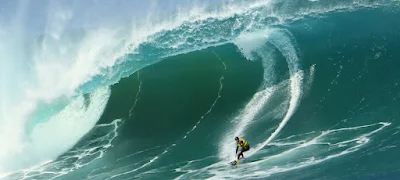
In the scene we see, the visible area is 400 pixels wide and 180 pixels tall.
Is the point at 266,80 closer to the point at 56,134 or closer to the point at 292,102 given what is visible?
the point at 292,102

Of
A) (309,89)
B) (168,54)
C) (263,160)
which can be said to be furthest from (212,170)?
(168,54)

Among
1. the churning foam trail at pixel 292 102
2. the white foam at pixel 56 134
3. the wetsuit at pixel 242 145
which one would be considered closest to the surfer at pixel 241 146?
the wetsuit at pixel 242 145

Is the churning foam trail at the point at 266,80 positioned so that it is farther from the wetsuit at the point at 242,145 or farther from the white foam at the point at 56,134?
the white foam at the point at 56,134

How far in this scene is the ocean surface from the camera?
1150cm

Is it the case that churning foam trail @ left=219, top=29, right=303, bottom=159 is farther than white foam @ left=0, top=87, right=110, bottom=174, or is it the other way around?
white foam @ left=0, top=87, right=110, bottom=174

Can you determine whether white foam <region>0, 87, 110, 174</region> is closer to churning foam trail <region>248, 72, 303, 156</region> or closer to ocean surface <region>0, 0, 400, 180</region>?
ocean surface <region>0, 0, 400, 180</region>

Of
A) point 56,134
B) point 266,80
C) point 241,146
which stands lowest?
point 241,146

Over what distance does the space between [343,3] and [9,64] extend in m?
14.1

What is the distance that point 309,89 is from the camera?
13.8 meters

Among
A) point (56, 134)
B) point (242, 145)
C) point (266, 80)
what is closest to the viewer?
point (242, 145)

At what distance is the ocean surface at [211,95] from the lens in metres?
11.5

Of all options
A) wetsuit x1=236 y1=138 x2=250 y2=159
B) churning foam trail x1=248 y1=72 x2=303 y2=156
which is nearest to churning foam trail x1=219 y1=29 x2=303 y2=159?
churning foam trail x1=248 y1=72 x2=303 y2=156

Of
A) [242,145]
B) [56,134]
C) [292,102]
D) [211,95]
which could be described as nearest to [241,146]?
[242,145]

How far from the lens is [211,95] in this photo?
589 inches
